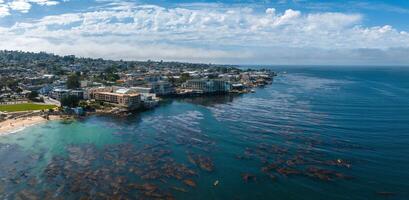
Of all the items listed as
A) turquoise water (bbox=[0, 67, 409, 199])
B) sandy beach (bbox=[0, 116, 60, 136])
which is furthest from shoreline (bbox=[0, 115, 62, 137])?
turquoise water (bbox=[0, 67, 409, 199])

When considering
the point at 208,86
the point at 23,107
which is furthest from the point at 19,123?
the point at 208,86

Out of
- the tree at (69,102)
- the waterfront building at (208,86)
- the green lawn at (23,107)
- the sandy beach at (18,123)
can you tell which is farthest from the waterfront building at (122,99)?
the waterfront building at (208,86)

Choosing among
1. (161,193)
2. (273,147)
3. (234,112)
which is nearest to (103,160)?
(161,193)

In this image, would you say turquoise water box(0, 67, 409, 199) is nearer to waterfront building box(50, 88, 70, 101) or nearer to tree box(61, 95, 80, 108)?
tree box(61, 95, 80, 108)

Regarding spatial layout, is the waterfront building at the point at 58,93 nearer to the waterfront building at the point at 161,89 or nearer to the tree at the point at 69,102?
the tree at the point at 69,102

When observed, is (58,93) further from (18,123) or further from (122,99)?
(18,123)

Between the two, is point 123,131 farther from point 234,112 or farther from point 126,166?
point 234,112
